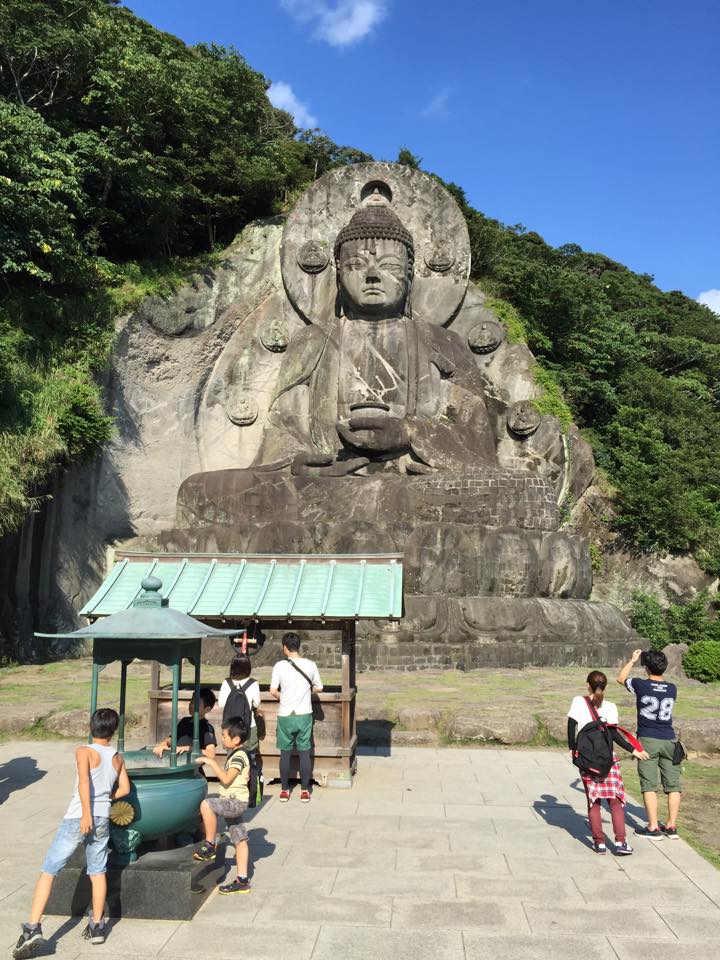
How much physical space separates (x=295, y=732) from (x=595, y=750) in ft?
6.57

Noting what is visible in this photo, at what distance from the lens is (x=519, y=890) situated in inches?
155

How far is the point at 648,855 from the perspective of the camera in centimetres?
454

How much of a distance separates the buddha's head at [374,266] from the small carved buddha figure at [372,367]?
2cm

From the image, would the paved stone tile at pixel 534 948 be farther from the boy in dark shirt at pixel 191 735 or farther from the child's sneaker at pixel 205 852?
the boy in dark shirt at pixel 191 735

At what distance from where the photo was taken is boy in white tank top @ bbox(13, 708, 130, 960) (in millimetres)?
3318

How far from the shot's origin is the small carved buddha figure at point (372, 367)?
15000 millimetres

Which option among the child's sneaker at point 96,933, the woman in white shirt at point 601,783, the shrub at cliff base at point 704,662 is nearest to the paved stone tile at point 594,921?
the woman in white shirt at point 601,783

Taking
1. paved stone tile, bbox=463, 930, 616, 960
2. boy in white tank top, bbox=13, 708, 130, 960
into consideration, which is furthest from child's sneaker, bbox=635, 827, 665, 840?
boy in white tank top, bbox=13, 708, 130, 960

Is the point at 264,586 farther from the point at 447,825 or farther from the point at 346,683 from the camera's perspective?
the point at 447,825

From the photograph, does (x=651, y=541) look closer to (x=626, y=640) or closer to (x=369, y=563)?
(x=626, y=640)

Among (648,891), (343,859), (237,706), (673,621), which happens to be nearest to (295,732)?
(237,706)

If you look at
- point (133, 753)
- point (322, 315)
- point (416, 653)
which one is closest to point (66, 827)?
point (133, 753)

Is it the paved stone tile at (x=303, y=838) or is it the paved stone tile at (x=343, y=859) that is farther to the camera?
the paved stone tile at (x=303, y=838)

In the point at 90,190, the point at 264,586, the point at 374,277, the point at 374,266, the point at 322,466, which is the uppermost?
the point at 90,190
